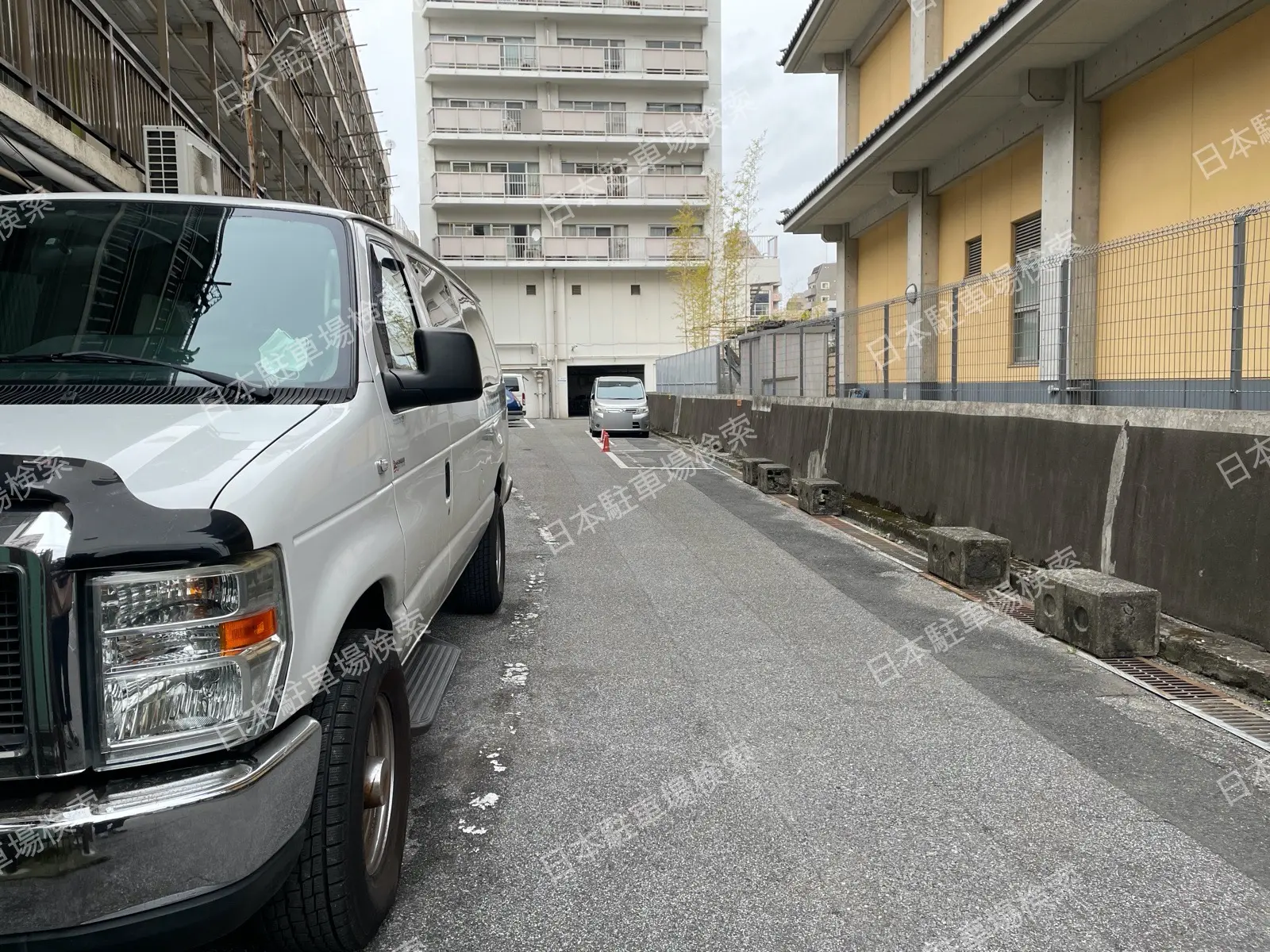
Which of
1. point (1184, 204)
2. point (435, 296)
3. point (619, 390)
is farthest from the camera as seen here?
point (619, 390)

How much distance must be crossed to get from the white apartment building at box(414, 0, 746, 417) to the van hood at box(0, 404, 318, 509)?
1655 inches

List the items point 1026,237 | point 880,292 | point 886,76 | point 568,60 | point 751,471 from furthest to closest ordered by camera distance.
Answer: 1. point 568,60
2. point 880,292
3. point 886,76
4. point 751,471
5. point 1026,237

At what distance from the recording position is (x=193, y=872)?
6.22 ft

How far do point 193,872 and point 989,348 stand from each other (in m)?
8.56

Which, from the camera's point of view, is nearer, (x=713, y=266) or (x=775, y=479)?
(x=775, y=479)

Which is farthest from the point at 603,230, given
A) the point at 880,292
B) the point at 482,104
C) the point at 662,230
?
the point at 880,292

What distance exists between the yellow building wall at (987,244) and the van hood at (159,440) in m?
7.29

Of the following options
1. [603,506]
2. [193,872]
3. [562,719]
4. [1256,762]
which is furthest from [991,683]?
[603,506]

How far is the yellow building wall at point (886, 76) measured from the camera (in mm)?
16688

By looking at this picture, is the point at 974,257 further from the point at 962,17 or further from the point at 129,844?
the point at 129,844

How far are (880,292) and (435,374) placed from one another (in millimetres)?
16796

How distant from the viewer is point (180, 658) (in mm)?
1930

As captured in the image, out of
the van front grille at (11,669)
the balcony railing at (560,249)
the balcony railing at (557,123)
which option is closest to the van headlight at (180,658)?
the van front grille at (11,669)

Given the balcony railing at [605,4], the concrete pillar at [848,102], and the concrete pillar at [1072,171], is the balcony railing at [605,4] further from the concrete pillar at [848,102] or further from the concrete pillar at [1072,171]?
the concrete pillar at [1072,171]
